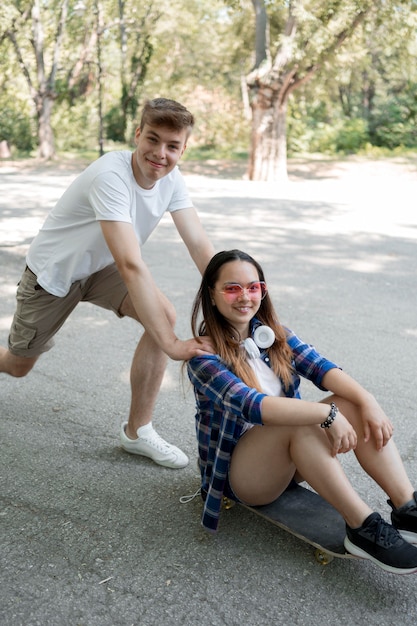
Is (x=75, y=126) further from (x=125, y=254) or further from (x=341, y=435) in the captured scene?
(x=341, y=435)

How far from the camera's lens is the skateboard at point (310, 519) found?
2.59 metres

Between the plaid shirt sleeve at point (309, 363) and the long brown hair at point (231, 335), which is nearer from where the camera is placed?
the long brown hair at point (231, 335)

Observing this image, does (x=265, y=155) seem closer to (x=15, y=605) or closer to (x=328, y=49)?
(x=328, y=49)

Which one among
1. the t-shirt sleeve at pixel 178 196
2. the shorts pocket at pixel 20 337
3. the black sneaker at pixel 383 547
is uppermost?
the t-shirt sleeve at pixel 178 196

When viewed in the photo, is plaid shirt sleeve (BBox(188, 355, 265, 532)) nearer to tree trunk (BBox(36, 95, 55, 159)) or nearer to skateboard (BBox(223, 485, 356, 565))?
skateboard (BBox(223, 485, 356, 565))

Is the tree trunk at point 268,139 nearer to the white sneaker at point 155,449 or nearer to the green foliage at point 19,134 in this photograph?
the green foliage at point 19,134

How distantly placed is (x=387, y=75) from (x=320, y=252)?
26.9 metres

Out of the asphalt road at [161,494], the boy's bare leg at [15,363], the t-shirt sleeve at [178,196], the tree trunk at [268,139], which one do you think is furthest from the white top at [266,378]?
the tree trunk at [268,139]

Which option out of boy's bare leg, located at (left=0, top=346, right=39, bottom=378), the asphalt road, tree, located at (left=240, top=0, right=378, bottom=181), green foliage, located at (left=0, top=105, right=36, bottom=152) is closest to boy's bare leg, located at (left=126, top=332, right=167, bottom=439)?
the asphalt road

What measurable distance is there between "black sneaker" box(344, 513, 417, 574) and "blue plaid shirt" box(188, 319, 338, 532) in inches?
20.1

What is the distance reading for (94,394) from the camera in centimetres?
422

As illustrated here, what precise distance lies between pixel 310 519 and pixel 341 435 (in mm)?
455

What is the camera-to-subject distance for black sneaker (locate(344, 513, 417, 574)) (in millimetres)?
2373

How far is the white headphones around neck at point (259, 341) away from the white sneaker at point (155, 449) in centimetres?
84
